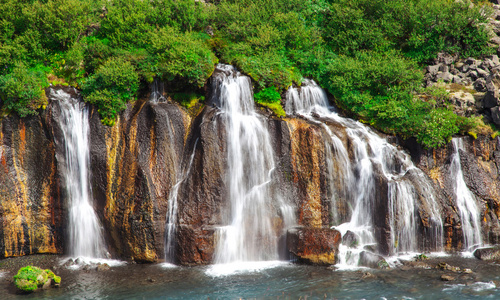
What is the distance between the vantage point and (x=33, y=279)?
14625 mm

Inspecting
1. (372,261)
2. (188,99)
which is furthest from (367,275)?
(188,99)

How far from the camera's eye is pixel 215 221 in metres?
18.0

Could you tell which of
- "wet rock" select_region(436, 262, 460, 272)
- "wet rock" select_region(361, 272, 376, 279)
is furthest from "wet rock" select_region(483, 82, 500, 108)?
"wet rock" select_region(361, 272, 376, 279)

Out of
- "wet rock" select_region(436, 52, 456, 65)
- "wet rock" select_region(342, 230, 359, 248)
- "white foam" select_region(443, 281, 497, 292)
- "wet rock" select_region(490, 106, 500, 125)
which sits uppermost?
"wet rock" select_region(436, 52, 456, 65)

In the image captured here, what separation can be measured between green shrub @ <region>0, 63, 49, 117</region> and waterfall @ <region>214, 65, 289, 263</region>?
857cm

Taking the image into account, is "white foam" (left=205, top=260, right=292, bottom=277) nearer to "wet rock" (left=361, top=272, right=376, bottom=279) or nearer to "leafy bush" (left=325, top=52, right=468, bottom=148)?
"wet rock" (left=361, top=272, right=376, bottom=279)

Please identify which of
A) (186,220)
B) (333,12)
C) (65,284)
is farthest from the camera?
(333,12)

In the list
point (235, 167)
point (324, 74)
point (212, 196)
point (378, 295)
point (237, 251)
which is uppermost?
point (324, 74)

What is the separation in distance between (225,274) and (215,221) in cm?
268

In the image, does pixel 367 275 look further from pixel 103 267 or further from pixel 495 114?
pixel 495 114

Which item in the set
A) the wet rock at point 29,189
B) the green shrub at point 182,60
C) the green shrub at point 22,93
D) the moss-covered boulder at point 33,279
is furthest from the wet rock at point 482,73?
the moss-covered boulder at point 33,279

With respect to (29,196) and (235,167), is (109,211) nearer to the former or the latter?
(29,196)

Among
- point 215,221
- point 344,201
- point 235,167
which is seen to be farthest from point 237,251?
point 344,201

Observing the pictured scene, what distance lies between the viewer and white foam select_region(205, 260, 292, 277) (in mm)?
16406
